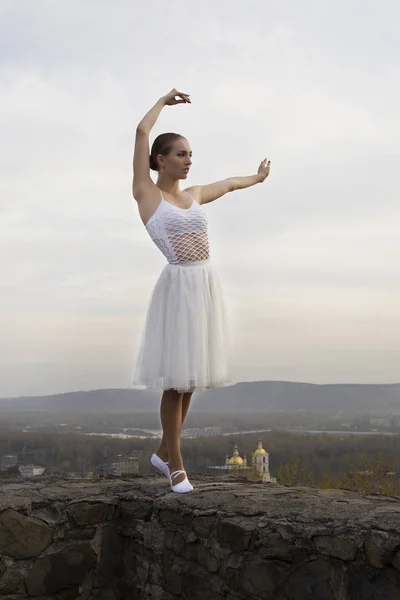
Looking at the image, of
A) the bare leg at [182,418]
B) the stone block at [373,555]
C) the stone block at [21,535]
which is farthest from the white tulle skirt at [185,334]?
the stone block at [373,555]

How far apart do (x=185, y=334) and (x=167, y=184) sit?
0.87 metres

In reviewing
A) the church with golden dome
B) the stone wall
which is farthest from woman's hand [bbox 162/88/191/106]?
the church with golden dome

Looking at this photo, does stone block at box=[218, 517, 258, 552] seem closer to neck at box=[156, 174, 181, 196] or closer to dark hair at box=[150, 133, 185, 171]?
neck at box=[156, 174, 181, 196]

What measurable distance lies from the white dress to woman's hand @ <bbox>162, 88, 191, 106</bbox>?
0.56 meters

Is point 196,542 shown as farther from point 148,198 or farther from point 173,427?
point 148,198

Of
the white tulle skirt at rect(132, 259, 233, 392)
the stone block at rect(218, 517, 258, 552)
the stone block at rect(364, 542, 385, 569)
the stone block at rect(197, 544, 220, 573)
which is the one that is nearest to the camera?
the stone block at rect(364, 542, 385, 569)

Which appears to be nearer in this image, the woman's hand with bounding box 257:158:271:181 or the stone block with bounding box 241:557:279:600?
the stone block with bounding box 241:557:279:600

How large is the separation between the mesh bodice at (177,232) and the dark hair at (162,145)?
0.84 ft

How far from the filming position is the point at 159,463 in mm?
3596

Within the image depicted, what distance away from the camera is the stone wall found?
7.79ft

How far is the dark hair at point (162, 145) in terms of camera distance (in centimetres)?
349

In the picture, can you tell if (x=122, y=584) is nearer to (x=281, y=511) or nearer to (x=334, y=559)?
(x=281, y=511)

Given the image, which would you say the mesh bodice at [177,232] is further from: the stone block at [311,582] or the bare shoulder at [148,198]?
the stone block at [311,582]

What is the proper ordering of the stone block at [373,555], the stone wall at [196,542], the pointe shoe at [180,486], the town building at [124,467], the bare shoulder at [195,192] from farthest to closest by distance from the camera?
the town building at [124,467], the bare shoulder at [195,192], the pointe shoe at [180,486], the stone wall at [196,542], the stone block at [373,555]
